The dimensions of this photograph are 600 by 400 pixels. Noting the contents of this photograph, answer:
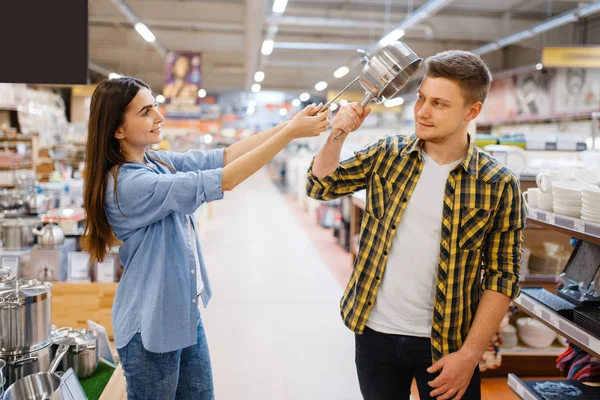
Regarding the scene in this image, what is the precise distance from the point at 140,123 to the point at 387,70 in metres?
0.87

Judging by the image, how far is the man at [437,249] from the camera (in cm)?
163

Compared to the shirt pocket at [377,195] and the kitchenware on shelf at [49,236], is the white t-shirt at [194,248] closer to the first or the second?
the shirt pocket at [377,195]

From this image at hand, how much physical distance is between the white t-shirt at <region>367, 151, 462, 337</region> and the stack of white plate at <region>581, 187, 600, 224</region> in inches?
32.2

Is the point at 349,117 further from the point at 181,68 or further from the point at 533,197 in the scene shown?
the point at 181,68

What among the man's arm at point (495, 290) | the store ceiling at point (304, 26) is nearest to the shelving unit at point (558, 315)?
the man's arm at point (495, 290)

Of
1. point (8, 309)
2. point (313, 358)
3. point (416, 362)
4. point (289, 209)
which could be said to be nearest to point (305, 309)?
point (313, 358)

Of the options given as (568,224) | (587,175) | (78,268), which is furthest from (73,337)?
(587,175)

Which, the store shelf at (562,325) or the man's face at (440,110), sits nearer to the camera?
the man's face at (440,110)

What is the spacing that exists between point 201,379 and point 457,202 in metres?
1.16

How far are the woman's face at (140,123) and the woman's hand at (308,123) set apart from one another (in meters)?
0.50

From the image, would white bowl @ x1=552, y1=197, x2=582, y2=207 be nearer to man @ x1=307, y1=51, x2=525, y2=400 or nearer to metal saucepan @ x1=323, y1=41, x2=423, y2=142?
man @ x1=307, y1=51, x2=525, y2=400

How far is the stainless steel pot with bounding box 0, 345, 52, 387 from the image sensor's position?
2311mm

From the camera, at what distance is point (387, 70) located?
166 centimetres

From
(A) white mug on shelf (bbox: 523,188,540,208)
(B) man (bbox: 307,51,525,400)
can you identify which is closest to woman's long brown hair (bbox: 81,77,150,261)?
(B) man (bbox: 307,51,525,400)
